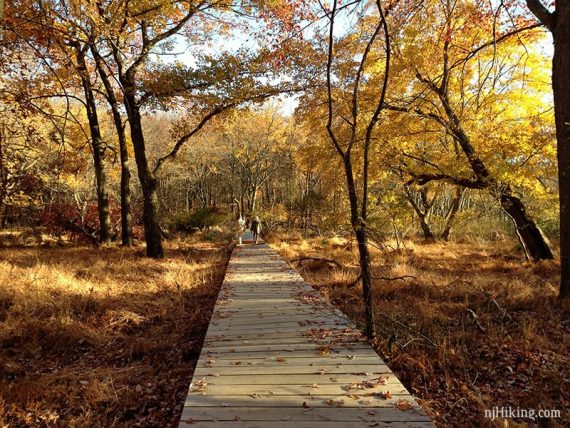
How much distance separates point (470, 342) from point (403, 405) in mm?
2403

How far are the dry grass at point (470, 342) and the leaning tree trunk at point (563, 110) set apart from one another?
0.95m

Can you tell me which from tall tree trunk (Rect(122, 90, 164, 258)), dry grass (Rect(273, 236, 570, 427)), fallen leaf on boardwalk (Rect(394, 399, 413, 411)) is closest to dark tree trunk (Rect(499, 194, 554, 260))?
dry grass (Rect(273, 236, 570, 427))

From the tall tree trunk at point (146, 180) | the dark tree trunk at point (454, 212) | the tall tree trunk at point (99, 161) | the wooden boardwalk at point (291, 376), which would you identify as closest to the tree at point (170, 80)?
the tall tree trunk at point (146, 180)

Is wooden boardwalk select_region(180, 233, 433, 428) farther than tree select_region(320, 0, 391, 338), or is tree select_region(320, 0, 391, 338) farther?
tree select_region(320, 0, 391, 338)

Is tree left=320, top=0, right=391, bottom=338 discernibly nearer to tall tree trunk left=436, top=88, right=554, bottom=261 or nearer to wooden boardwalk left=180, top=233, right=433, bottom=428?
wooden boardwalk left=180, top=233, right=433, bottom=428

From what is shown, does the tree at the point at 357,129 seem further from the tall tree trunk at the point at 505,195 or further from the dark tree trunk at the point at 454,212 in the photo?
the dark tree trunk at the point at 454,212

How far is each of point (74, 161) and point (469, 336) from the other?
52.3 ft

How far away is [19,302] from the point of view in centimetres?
555

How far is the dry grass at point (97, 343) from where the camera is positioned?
3217mm

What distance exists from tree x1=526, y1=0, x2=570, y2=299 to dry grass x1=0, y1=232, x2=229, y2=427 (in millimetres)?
5838

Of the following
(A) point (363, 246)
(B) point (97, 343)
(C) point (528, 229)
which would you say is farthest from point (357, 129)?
(B) point (97, 343)

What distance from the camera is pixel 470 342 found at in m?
4.65

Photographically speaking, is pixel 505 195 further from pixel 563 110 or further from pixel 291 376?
pixel 291 376

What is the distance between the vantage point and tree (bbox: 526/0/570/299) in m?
5.48
